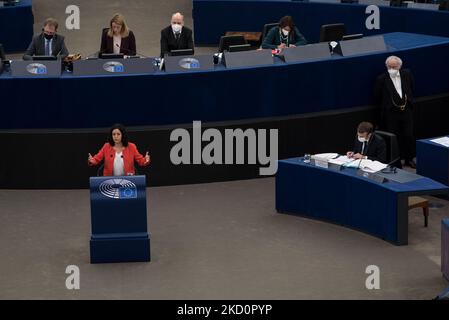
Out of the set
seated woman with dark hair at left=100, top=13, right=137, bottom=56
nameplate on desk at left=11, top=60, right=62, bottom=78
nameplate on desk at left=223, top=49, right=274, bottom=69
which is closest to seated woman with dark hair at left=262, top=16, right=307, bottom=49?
nameplate on desk at left=223, top=49, right=274, bottom=69

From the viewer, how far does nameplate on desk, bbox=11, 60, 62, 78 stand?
16.4m

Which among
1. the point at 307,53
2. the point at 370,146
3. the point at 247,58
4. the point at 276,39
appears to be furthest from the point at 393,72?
the point at 276,39

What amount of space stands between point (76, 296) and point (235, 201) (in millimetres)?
3613

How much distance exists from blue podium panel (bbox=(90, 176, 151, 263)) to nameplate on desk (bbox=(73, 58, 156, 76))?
2.79m

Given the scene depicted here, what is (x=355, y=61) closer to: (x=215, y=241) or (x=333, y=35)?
(x=333, y=35)

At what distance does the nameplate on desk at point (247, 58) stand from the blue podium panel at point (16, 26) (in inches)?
303

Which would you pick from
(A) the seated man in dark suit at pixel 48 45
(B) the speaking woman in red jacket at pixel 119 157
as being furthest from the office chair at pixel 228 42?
(B) the speaking woman in red jacket at pixel 119 157

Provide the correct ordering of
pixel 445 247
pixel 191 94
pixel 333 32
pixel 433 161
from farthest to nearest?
pixel 333 32
pixel 191 94
pixel 433 161
pixel 445 247

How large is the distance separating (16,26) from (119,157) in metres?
9.83

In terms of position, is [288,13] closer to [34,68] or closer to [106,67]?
[106,67]

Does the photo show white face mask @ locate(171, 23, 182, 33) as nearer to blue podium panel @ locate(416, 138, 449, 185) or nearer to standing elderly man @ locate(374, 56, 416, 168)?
standing elderly man @ locate(374, 56, 416, 168)

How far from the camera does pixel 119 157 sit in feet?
47.9

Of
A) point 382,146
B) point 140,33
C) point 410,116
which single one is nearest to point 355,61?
point 410,116

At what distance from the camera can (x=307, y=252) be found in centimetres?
1438
